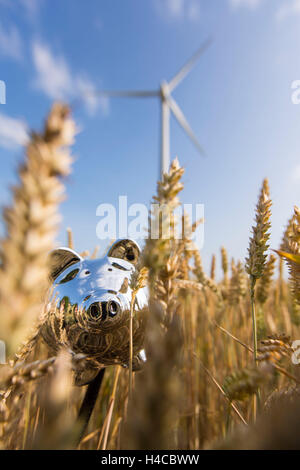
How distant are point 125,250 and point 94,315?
23 cm

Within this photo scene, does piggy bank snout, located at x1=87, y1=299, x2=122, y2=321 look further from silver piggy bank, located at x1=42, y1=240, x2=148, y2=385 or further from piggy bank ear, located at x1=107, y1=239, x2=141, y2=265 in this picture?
piggy bank ear, located at x1=107, y1=239, x2=141, y2=265

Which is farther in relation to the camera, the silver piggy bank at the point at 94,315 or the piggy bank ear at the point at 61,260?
the piggy bank ear at the point at 61,260

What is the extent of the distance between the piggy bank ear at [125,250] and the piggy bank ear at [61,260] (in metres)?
0.10

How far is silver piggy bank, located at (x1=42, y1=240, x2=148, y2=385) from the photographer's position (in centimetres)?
62

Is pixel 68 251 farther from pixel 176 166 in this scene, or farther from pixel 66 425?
pixel 66 425

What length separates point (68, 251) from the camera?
75 centimetres

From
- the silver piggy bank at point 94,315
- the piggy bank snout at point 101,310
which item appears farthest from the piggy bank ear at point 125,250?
the piggy bank snout at point 101,310

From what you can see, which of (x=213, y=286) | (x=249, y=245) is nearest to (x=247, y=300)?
(x=213, y=286)

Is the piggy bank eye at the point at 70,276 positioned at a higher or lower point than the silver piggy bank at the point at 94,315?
higher

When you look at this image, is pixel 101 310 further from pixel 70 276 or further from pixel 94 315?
pixel 70 276

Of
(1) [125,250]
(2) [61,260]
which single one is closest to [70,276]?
(2) [61,260]

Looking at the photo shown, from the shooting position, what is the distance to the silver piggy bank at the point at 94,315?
2.05ft

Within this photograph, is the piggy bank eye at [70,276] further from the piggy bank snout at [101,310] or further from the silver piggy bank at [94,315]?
the piggy bank snout at [101,310]

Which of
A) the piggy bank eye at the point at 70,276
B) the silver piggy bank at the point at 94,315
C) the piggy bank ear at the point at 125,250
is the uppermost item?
the piggy bank ear at the point at 125,250
